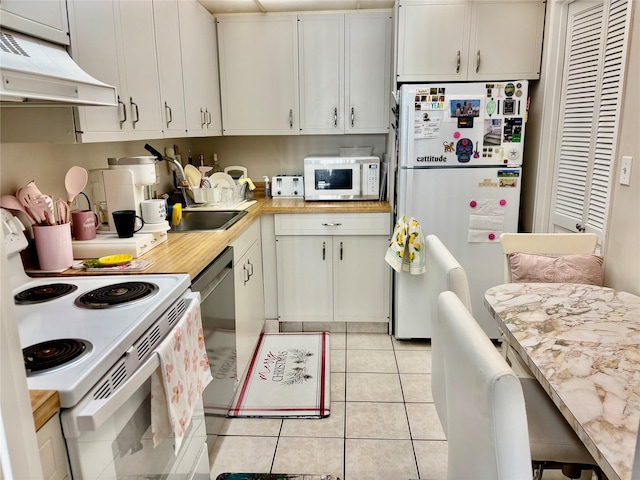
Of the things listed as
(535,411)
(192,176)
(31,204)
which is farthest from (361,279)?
(31,204)

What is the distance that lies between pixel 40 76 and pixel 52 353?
66 centimetres

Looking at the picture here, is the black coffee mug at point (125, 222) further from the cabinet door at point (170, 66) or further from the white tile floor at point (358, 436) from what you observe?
the white tile floor at point (358, 436)

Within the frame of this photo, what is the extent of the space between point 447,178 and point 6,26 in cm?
A: 226

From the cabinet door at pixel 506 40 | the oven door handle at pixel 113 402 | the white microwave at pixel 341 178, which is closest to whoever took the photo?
the oven door handle at pixel 113 402

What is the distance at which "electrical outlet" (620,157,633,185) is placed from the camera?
6.32 feet

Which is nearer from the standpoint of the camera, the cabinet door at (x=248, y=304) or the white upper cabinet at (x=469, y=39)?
the cabinet door at (x=248, y=304)

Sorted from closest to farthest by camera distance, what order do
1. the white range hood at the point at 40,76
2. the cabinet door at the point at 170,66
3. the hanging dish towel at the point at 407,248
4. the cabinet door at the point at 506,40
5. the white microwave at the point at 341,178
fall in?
the white range hood at the point at 40,76 < the cabinet door at the point at 170,66 < the cabinet door at the point at 506,40 < the hanging dish towel at the point at 407,248 < the white microwave at the point at 341,178

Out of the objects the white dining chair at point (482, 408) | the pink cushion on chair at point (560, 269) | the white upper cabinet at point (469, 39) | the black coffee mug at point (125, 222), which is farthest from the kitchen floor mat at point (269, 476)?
the white upper cabinet at point (469, 39)

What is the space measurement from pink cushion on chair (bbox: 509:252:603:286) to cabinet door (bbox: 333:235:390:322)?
1.19 meters

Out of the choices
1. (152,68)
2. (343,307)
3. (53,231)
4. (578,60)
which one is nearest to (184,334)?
(53,231)

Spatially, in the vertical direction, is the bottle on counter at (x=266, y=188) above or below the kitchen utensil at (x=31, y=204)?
below

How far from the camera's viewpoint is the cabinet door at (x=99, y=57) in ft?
5.24

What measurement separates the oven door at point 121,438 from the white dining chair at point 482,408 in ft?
2.51

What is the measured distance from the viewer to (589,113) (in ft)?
7.77
